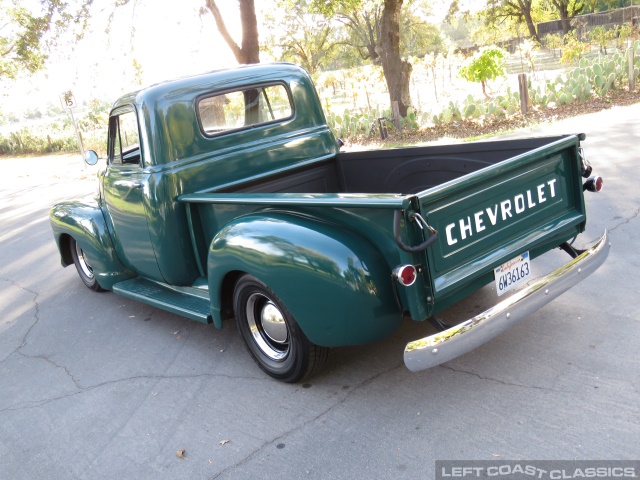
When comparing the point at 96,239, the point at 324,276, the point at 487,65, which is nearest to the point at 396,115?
the point at 487,65

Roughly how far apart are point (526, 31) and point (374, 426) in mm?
58179

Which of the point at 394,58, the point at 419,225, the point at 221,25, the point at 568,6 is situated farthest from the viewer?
the point at 568,6

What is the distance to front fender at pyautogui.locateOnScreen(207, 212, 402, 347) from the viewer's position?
3.07 m

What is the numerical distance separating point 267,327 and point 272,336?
64 mm

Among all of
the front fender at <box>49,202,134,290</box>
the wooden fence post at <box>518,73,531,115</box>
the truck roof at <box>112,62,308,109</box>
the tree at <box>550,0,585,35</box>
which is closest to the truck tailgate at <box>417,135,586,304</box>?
the truck roof at <box>112,62,308,109</box>

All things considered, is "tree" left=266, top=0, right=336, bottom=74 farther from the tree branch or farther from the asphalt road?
the asphalt road

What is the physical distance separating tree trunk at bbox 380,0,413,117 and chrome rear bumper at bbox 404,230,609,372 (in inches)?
460

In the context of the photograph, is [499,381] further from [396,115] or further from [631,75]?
[631,75]

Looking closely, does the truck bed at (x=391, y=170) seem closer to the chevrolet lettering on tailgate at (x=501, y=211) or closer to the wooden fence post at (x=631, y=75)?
the chevrolet lettering on tailgate at (x=501, y=211)

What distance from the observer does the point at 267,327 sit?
150 inches

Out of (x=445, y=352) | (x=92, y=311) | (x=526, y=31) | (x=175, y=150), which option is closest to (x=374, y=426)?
(x=445, y=352)

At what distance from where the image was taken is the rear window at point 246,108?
15.5 feet

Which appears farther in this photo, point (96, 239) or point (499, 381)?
point (96, 239)

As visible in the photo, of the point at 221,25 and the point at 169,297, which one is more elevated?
the point at 221,25
